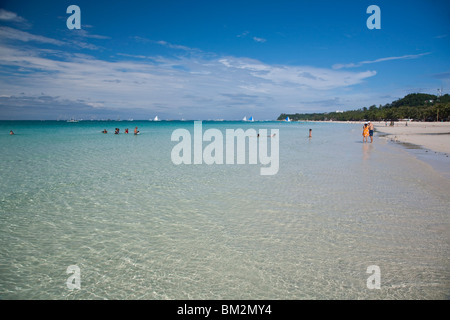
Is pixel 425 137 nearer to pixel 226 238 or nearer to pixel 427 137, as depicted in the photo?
pixel 427 137

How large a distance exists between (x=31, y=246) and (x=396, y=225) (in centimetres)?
840

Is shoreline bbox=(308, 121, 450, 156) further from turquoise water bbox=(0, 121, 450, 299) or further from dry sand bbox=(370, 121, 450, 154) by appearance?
turquoise water bbox=(0, 121, 450, 299)

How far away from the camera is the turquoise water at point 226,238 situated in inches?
164

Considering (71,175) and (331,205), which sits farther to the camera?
(71,175)

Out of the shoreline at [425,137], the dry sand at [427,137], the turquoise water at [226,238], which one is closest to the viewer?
the turquoise water at [226,238]

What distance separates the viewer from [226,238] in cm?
588

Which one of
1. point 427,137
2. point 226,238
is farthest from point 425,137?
point 226,238

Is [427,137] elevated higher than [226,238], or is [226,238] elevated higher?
[427,137]

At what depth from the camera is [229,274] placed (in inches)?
177

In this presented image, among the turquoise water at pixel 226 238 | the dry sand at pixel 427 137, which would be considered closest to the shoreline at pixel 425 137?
the dry sand at pixel 427 137

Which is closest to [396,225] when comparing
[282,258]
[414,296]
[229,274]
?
[414,296]

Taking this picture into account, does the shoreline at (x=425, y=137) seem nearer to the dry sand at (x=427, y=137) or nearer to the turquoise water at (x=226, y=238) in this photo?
the dry sand at (x=427, y=137)
